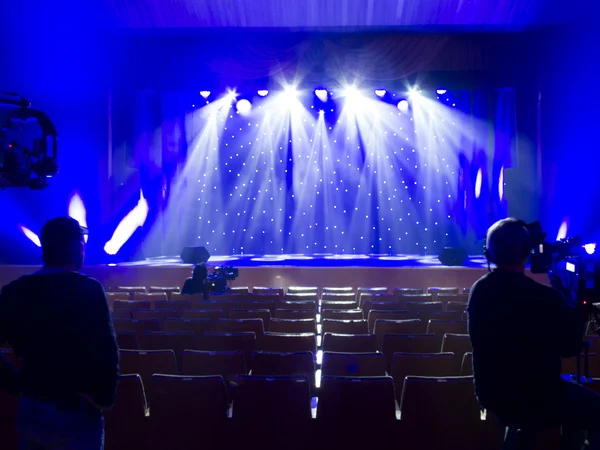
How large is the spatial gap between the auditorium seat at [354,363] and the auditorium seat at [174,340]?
1.30m

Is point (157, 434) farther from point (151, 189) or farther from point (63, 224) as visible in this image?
point (151, 189)

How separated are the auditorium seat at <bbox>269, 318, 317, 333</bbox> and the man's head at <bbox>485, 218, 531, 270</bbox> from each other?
2.95 metres

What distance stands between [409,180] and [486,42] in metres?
6.39

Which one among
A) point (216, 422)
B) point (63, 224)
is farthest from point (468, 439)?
point (63, 224)

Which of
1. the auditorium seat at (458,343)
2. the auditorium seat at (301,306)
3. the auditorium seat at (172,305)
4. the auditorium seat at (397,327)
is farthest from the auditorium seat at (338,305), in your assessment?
the auditorium seat at (458,343)

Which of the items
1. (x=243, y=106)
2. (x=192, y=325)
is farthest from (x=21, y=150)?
(x=243, y=106)

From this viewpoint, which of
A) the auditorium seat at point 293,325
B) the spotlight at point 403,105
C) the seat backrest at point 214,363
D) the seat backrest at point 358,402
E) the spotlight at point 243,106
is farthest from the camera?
the spotlight at point 243,106

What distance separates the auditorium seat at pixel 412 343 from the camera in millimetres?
4105

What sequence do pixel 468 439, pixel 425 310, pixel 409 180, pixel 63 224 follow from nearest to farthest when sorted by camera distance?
pixel 63 224 < pixel 468 439 < pixel 425 310 < pixel 409 180

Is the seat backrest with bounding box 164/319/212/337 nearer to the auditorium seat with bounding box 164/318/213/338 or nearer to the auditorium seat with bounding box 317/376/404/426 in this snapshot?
the auditorium seat with bounding box 164/318/213/338

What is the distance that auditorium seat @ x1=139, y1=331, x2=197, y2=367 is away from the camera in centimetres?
421

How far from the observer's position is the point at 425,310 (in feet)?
19.8

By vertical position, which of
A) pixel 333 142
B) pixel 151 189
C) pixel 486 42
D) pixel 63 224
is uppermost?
pixel 486 42

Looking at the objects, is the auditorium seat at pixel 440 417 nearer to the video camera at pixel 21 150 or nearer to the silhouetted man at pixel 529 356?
the silhouetted man at pixel 529 356
